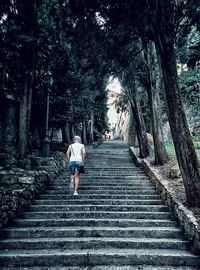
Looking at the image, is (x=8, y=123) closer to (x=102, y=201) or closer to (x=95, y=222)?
(x=102, y=201)

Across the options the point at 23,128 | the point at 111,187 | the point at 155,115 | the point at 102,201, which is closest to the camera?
the point at 102,201

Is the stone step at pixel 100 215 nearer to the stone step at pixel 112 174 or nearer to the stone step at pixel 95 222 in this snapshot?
the stone step at pixel 95 222

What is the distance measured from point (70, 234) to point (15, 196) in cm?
173

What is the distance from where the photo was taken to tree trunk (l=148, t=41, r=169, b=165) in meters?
10.8

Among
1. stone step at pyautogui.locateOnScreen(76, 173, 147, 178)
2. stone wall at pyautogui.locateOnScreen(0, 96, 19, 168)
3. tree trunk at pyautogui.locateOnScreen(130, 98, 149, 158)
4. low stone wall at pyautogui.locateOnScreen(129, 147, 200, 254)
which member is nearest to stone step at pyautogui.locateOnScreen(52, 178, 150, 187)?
stone step at pyautogui.locateOnScreen(76, 173, 147, 178)

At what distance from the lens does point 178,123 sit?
6230 mm

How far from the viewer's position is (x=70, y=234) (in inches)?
237

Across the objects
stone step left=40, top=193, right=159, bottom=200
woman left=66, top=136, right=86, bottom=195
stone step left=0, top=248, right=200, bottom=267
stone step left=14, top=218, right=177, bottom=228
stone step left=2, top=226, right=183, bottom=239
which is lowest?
stone step left=0, top=248, right=200, bottom=267

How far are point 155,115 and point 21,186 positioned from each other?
6169mm

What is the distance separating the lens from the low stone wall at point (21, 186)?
6373 mm

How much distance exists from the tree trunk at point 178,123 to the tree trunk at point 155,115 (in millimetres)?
4531

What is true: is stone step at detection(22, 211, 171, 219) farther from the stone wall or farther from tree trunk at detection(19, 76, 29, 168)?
the stone wall

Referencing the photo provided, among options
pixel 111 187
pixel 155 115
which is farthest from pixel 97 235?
pixel 155 115

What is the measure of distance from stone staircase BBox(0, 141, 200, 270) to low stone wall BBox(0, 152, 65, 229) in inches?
9.4
